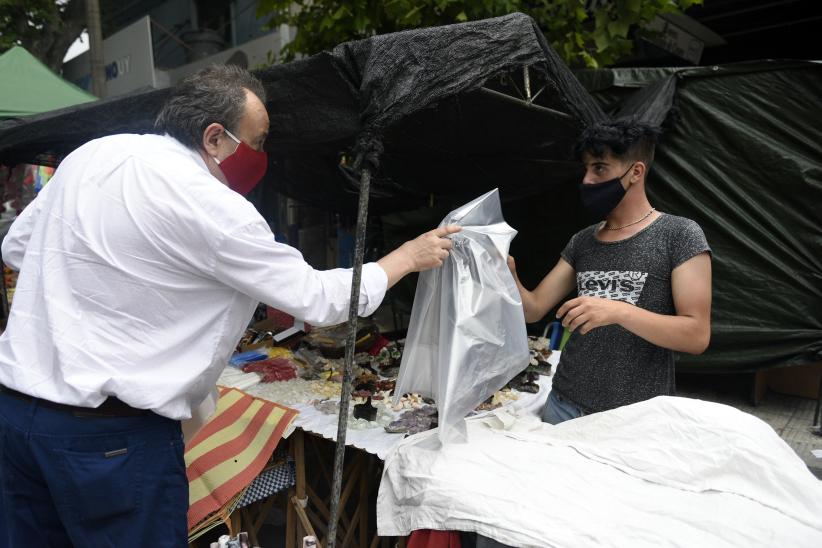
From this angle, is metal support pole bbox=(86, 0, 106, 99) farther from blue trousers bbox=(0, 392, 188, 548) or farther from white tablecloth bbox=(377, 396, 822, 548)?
white tablecloth bbox=(377, 396, 822, 548)

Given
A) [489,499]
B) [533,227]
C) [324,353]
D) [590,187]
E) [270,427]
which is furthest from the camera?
[533,227]

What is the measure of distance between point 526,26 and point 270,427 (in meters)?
2.01

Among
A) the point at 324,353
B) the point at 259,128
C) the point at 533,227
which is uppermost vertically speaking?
the point at 259,128

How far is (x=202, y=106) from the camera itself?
1.48m

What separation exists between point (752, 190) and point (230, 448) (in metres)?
4.09

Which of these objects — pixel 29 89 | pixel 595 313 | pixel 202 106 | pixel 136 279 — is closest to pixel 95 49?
pixel 29 89

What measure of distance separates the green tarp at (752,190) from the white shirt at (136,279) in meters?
3.63

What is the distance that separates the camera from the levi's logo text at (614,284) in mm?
1858

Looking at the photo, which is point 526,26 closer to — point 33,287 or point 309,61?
point 309,61

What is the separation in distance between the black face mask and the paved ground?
8.60 feet

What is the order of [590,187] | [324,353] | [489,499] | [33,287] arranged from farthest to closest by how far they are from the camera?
1. [324,353]
2. [590,187]
3. [489,499]
4. [33,287]

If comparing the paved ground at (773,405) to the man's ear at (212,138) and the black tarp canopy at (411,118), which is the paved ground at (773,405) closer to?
the black tarp canopy at (411,118)

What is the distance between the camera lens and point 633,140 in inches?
75.2

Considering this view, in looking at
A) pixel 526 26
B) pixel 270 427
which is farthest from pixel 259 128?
pixel 270 427
